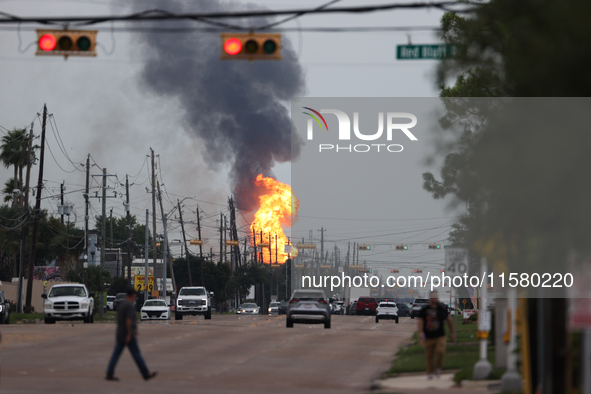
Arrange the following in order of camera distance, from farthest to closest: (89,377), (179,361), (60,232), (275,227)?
1. (275,227)
2. (60,232)
3. (179,361)
4. (89,377)

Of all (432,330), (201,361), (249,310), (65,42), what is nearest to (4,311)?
(201,361)

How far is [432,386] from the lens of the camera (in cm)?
1568

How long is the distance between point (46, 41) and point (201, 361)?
29.6ft

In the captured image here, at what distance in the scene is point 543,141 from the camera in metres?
11.2

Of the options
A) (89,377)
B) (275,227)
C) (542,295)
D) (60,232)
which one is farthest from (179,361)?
(275,227)

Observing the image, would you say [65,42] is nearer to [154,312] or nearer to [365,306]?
[154,312]

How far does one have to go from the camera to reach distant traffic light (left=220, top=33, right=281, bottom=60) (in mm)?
14805

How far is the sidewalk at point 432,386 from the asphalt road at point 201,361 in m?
0.54

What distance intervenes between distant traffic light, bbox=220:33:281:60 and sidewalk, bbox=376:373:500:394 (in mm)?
6467

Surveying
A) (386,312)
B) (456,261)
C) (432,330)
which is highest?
(456,261)

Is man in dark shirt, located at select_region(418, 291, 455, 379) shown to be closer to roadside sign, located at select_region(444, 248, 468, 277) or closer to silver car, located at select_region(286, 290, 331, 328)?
roadside sign, located at select_region(444, 248, 468, 277)

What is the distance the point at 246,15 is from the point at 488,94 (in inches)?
348

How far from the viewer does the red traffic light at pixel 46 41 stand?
1491 cm

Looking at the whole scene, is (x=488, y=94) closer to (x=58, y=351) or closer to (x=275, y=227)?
(x=58, y=351)
